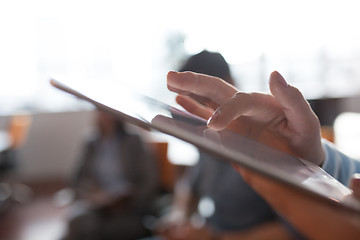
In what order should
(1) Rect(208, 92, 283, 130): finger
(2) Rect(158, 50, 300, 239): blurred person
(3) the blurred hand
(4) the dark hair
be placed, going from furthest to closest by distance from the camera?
(3) the blurred hand → (2) Rect(158, 50, 300, 239): blurred person → (4) the dark hair → (1) Rect(208, 92, 283, 130): finger

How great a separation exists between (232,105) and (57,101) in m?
5.12

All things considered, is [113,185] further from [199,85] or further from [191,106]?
[199,85]

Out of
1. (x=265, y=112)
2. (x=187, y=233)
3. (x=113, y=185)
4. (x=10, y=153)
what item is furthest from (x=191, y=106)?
(x=10, y=153)

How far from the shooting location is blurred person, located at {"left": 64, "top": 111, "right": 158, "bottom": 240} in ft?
7.17

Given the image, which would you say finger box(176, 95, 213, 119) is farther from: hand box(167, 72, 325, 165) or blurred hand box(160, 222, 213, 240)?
blurred hand box(160, 222, 213, 240)

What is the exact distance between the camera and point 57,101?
17.0 feet

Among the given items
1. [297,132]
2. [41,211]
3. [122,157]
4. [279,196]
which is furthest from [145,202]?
[41,211]

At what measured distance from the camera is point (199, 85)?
0.45 meters

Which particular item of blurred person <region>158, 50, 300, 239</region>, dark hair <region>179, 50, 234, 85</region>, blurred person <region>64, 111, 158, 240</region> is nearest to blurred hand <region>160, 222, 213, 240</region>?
blurred person <region>158, 50, 300, 239</region>

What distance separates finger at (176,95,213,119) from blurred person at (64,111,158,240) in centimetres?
158

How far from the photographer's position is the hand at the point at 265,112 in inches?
16.6

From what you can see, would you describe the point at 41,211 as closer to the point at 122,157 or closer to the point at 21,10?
the point at 122,157

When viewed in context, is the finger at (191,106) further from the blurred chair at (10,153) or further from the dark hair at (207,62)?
the blurred chair at (10,153)

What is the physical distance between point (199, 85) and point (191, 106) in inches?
5.9
